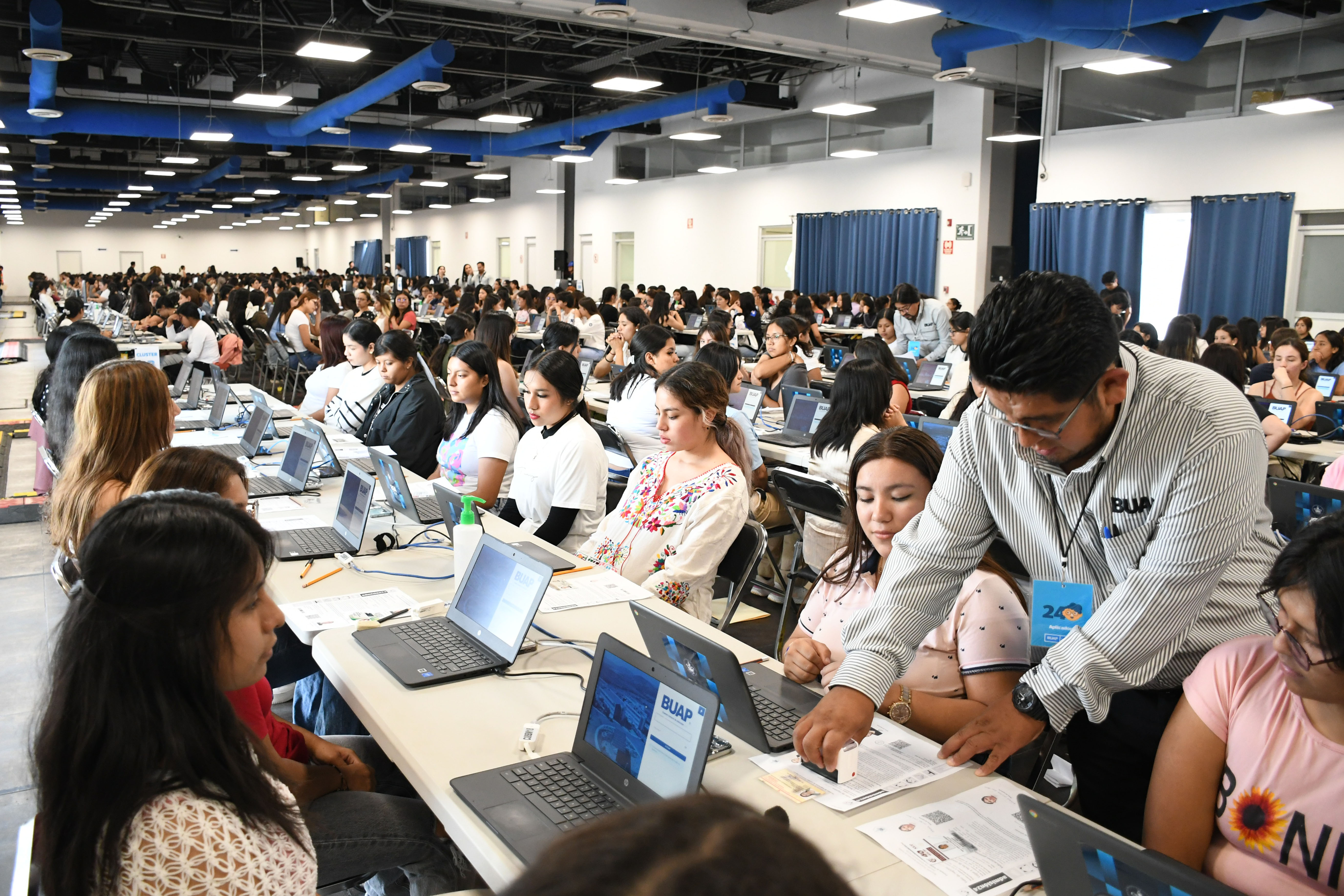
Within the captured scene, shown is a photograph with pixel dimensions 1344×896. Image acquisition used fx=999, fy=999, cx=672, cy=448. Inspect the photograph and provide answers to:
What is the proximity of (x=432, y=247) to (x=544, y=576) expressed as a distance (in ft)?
83.5

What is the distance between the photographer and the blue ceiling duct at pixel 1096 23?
21.9 feet

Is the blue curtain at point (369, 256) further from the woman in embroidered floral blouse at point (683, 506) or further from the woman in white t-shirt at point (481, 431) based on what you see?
the woman in embroidered floral blouse at point (683, 506)

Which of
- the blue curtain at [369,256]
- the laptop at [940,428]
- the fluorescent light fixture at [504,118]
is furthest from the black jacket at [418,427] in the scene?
the blue curtain at [369,256]

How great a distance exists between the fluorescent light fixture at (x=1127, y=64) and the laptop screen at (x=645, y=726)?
6.96 m

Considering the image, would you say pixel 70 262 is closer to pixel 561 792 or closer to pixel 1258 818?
pixel 561 792

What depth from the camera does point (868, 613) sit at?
1784 mm

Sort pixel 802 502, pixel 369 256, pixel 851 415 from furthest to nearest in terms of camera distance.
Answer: pixel 369 256
pixel 851 415
pixel 802 502

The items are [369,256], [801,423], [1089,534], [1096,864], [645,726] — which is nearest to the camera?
[1096,864]

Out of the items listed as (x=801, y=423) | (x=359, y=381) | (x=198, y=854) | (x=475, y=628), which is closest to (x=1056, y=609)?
(x=475, y=628)

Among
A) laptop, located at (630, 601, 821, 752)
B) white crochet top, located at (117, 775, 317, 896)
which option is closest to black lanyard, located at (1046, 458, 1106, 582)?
laptop, located at (630, 601, 821, 752)

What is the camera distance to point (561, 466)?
3.41m

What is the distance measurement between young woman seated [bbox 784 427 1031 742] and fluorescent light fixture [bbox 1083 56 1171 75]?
19.5ft

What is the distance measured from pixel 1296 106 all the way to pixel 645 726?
Answer: 849 centimetres

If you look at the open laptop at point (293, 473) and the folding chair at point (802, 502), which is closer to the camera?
the folding chair at point (802, 502)
